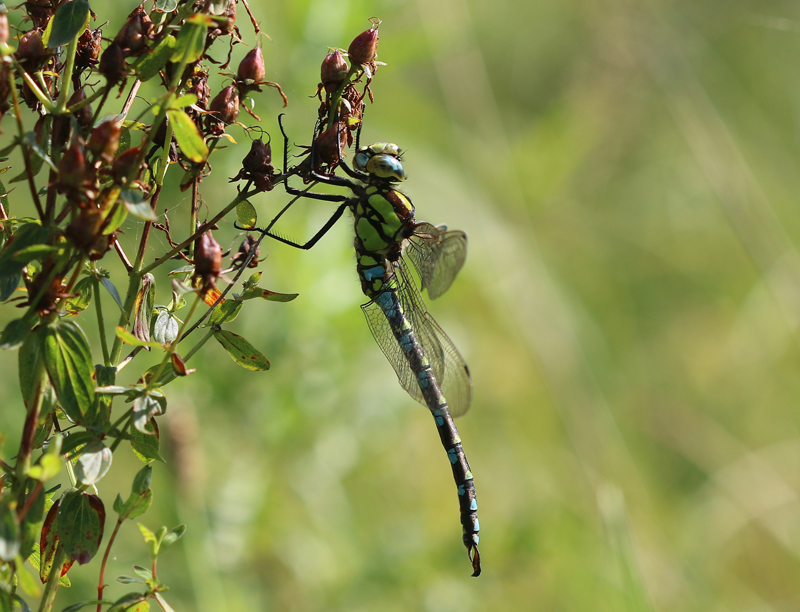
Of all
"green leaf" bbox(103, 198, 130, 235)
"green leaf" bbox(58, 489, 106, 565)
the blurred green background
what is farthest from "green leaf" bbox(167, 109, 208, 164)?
the blurred green background

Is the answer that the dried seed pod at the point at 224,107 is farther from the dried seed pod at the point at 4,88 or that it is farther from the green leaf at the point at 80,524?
the green leaf at the point at 80,524

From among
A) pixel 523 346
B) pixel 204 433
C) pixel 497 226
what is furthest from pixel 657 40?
pixel 204 433

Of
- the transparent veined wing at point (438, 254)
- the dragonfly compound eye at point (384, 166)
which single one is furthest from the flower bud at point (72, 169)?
the transparent veined wing at point (438, 254)

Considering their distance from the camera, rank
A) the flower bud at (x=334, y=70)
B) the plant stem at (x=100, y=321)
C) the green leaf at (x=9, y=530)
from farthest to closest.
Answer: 1. the flower bud at (x=334, y=70)
2. the plant stem at (x=100, y=321)
3. the green leaf at (x=9, y=530)

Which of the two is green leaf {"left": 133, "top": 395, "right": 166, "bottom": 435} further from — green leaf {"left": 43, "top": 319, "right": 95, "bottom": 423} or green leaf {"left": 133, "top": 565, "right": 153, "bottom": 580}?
green leaf {"left": 133, "top": 565, "right": 153, "bottom": 580}

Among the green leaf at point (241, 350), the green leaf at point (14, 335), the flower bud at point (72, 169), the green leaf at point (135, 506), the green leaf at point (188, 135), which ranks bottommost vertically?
the green leaf at point (135, 506)

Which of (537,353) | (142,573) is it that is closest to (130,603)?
(142,573)

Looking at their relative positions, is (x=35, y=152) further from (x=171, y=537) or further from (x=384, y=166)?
(x=384, y=166)
